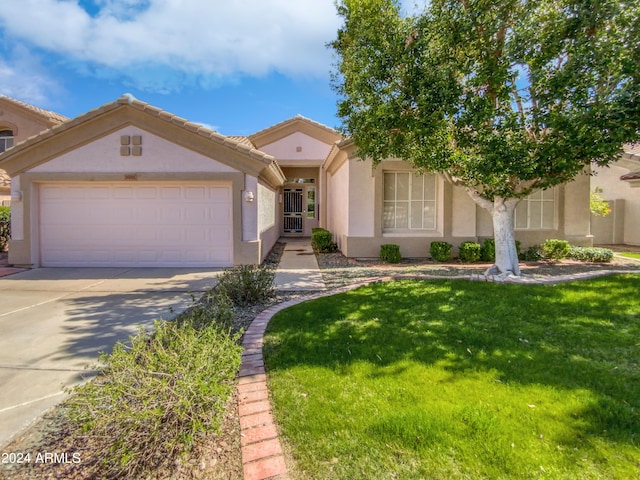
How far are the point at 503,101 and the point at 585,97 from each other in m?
1.46

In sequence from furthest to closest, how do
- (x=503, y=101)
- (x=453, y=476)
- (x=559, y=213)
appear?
(x=559, y=213)
(x=503, y=101)
(x=453, y=476)

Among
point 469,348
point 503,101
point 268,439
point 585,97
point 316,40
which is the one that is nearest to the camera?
point 268,439

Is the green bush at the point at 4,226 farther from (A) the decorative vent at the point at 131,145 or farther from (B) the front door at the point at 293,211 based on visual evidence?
(B) the front door at the point at 293,211

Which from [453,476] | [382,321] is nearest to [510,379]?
[453,476]

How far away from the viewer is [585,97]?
6.68m

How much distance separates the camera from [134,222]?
34.1 feet

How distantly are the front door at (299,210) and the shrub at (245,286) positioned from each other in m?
14.9

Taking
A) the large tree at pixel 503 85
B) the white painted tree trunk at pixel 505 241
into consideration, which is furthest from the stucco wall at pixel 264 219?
the white painted tree trunk at pixel 505 241

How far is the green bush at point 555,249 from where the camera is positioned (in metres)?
11.3

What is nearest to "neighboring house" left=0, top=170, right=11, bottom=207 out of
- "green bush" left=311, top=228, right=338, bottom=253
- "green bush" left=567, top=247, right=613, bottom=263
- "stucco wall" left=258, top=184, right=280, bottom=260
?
"stucco wall" left=258, top=184, right=280, bottom=260

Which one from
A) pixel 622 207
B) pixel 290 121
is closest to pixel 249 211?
pixel 290 121

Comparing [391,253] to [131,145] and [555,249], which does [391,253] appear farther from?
[131,145]


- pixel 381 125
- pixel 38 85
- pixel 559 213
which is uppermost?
pixel 38 85

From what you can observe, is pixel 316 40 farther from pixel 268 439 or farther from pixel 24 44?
pixel 268 439
